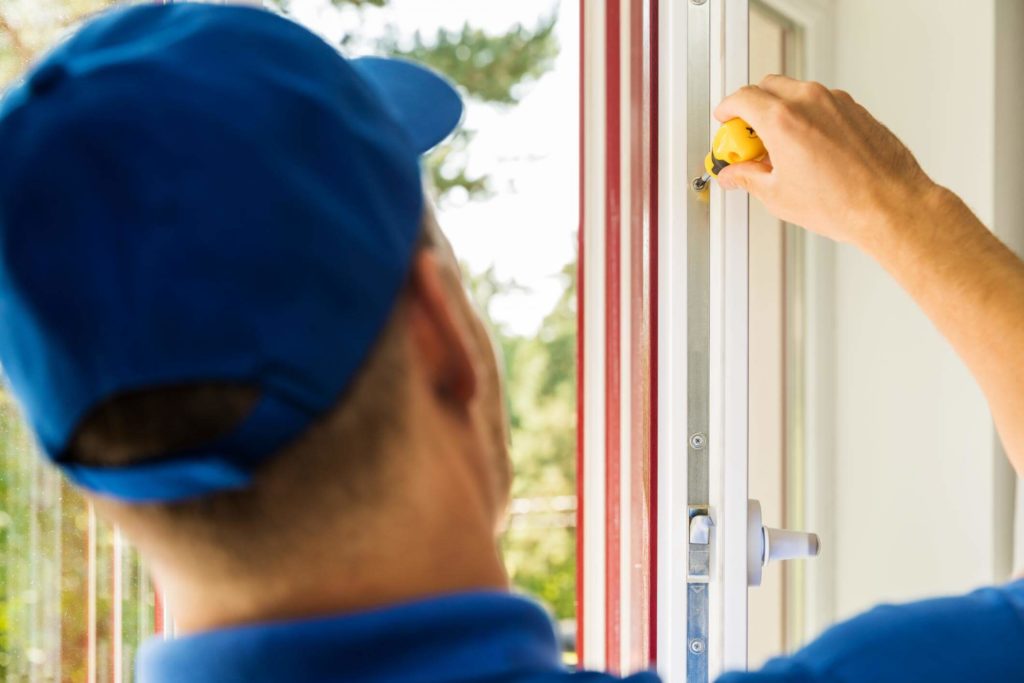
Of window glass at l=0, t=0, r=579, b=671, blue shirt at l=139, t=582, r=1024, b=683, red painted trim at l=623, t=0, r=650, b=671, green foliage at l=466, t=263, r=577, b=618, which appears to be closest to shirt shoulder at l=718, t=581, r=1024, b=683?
blue shirt at l=139, t=582, r=1024, b=683

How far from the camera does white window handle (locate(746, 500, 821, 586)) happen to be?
1.02 metres

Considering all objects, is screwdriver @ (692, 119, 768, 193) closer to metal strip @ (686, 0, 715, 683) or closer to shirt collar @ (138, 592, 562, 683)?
metal strip @ (686, 0, 715, 683)

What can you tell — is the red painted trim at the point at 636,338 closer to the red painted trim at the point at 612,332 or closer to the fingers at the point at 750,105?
the red painted trim at the point at 612,332

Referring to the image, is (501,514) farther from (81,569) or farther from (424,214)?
(81,569)

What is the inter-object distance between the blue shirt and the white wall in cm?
105

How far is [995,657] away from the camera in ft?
1.99

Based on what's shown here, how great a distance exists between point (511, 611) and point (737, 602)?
0.52m

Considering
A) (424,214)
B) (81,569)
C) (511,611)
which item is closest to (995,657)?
(511,611)

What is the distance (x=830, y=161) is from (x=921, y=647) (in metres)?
0.45

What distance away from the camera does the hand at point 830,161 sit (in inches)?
36.1

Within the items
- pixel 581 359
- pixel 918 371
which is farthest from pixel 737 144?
pixel 918 371

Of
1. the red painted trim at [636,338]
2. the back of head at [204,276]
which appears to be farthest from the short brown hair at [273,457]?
the red painted trim at [636,338]

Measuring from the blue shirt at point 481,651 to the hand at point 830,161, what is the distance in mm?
404

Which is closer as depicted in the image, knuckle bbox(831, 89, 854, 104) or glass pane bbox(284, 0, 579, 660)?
knuckle bbox(831, 89, 854, 104)
